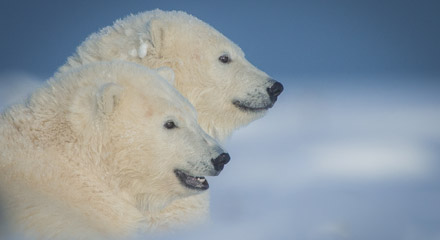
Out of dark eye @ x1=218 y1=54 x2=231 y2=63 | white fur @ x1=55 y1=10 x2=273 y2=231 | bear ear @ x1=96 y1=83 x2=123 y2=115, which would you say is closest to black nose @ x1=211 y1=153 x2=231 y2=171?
bear ear @ x1=96 y1=83 x2=123 y2=115

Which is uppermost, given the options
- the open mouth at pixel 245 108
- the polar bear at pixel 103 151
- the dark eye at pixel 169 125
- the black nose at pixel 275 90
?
the black nose at pixel 275 90

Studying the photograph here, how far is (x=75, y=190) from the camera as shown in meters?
6.11

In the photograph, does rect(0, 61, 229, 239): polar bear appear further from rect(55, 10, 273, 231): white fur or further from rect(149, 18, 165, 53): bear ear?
rect(149, 18, 165, 53): bear ear

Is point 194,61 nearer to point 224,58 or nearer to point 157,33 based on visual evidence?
point 224,58

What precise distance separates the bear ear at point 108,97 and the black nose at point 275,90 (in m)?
3.59

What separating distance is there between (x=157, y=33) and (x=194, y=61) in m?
0.66

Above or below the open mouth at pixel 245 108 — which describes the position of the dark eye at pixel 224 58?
above

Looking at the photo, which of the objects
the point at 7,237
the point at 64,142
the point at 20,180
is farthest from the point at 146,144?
the point at 7,237

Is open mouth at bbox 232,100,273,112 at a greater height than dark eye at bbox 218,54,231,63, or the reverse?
dark eye at bbox 218,54,231,63

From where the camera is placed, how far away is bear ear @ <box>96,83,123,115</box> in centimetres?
620

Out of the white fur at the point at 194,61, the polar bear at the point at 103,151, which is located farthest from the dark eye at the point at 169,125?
the white fur at the point at 194,61

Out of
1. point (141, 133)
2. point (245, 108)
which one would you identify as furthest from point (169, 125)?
point (245, 108)

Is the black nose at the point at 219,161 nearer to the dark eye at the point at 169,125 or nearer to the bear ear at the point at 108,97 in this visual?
the dark eye at the point at 169,125

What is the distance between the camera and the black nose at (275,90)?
31.4 feet
